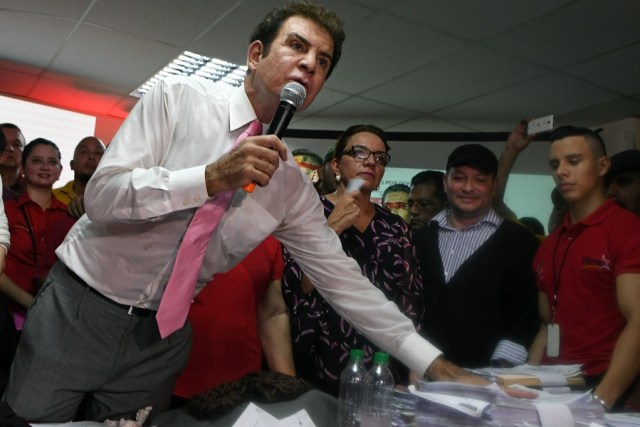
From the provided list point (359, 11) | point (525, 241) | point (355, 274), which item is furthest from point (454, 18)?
point (355, 274)

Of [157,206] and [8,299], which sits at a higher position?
[157,206]

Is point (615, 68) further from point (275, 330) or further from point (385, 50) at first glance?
point (275, 330)

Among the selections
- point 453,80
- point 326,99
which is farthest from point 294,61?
point 326,99

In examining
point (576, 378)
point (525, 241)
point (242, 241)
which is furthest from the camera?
point (525, 241)

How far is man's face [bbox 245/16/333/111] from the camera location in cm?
134

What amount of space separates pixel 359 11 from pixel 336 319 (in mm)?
2234

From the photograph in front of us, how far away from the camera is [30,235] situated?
2912mm

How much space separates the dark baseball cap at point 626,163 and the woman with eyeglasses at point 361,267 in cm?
102

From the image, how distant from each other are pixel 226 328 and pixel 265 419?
81 cm

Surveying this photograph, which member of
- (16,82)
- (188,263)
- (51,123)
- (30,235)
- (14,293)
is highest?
(16,82)

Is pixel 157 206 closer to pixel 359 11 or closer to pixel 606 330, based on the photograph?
pixel 606 330

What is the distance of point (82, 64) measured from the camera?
4801 mm

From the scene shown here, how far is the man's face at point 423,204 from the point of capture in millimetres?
3047

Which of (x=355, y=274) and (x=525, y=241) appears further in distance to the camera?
(x=525, y=241)
